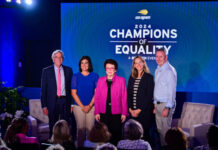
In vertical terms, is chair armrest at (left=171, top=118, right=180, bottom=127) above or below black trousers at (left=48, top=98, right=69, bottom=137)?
below

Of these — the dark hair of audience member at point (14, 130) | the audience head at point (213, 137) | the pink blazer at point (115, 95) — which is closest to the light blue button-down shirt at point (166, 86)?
the pink blazer at point (115, 95)

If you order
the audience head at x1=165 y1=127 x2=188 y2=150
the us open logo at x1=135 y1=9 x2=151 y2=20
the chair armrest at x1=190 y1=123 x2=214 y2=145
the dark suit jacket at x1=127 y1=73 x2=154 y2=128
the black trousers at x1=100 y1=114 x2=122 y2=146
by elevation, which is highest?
the us open logo at x1=135 y1=9 x2=151 y2=20

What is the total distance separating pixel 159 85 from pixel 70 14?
2.75 metres

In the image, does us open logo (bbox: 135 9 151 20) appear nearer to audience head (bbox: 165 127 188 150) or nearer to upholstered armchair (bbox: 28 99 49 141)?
upholstered armchair (bbox: 28 99 49 141)

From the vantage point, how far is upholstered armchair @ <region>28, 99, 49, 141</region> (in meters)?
4.77

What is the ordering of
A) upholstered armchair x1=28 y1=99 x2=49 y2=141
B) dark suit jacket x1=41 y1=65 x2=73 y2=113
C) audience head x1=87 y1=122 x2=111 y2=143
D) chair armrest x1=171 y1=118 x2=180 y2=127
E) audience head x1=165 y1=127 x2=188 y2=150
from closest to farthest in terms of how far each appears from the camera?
audience head x1=165 y1=127 x2=188 y2=150 → audience head x1=87 y1=122 x2=111 y2=143 → dark suit jacket x1=41 y1=65 x2=73 y2=113 → upholstered armchair x1=28 y1=99 x2=49 y2=141 → chair armrest x1=171 y1=118 x2=180 y2=127

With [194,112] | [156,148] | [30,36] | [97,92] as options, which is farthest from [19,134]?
[30,36]

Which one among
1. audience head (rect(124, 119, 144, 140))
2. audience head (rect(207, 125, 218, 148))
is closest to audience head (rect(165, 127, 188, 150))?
audience head (rect(207, 125, 218, 148))

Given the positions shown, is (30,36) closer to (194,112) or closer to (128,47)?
(128,47)

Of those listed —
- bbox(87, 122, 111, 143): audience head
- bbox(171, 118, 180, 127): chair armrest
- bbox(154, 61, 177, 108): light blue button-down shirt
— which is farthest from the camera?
bbox(171, 118, 180, 127): chair armrest

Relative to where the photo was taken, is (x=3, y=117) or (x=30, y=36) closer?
(x=3, y=117)

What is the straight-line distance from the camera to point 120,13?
568 cm

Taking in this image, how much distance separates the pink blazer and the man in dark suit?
0.63 m

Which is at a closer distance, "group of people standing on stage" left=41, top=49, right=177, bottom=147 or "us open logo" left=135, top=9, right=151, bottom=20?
"group of people standing on stage" left=41, top=49, right=177, bottom=147
